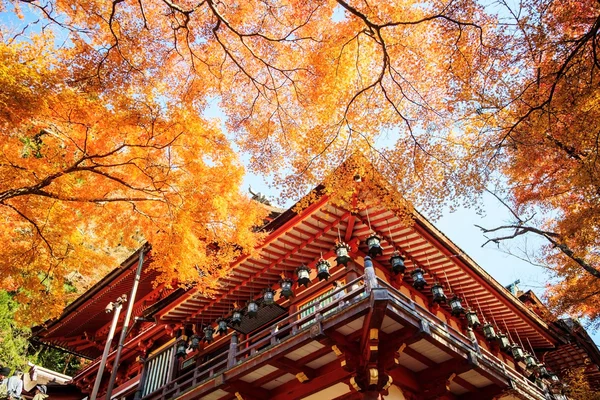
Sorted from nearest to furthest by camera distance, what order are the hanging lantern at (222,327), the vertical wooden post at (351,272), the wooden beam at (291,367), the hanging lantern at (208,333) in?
1. the wooden beam at (291,367)
2. the vertical wooden post at (351,272)
3. the hanging lantern at (222,327)
4. the hanging lantern at (208,333)

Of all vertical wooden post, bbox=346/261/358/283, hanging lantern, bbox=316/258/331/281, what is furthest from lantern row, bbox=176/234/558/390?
vertical wooden post, bbox=346/261/358/283

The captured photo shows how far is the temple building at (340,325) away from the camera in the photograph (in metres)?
8.42

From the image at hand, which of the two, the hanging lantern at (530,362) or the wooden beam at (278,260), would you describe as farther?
the hanging lantern at (530,362)

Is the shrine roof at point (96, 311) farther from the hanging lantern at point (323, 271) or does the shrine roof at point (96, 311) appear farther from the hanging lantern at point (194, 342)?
the hanging lantern at point (323, 271)

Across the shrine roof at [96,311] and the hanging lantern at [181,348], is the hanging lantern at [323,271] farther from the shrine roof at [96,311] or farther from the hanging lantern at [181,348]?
the shrine roof at [96,311]

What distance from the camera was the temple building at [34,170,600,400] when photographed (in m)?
8.42

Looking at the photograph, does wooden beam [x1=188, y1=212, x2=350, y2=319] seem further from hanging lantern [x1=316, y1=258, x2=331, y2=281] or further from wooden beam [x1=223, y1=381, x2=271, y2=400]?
wooden beam [x1=223, y1=381, x2=271, y2=400]

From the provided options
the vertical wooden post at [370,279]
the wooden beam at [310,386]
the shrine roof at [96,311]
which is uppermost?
the shrine roof at [96,311]

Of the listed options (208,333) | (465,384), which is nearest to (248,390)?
(208,333)

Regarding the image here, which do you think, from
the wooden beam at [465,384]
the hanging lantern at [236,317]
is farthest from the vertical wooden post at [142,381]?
the wooden beam at [465,384]

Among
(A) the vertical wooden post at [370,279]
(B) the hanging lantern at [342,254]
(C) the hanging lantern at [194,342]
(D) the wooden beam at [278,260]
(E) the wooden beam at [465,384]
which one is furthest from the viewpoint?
(C) the hanging lantern at [194,342]

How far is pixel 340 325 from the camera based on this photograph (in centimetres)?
821

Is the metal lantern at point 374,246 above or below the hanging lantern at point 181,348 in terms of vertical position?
above

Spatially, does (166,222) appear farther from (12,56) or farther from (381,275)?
(381,275)
